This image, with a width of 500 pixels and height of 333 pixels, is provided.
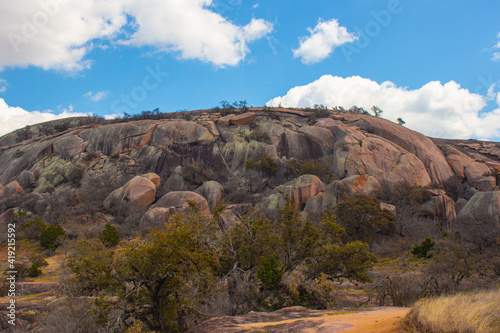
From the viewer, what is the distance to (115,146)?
47.2 metres

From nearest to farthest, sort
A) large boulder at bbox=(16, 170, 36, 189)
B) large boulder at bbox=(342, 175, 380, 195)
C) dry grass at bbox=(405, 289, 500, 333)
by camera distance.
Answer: dry grass at bbox=(405, 289, 500, 333), large boulder at bbox=(342, 175, 380, 195), large boulder at bbox=(16, 170, 36, 189)

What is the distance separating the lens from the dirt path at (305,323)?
18.9ft

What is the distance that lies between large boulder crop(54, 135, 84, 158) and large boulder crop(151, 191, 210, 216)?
2281 cm

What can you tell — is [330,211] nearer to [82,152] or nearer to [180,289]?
[180,289]

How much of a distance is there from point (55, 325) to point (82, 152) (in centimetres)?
4438

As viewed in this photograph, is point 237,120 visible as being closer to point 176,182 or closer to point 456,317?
point 176,182

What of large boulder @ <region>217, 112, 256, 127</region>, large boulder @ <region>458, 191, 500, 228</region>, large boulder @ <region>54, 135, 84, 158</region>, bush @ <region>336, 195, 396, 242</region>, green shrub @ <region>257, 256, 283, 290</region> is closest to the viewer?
green shrub @ <region>257, 256, 283, 290</region>

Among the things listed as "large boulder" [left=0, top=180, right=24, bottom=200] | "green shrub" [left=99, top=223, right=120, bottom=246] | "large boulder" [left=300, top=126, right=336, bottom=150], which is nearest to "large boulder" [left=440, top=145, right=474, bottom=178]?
"large boulder" [left=300, top=126, right=336, bottom=150]

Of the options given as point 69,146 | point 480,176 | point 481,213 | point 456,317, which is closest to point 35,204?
point 69,146

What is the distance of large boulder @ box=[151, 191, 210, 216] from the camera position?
31545mm

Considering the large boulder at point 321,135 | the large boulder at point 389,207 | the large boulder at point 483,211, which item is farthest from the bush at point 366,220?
the large boulder at point 321,135

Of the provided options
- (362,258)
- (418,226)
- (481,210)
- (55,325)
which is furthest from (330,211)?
(55,325)

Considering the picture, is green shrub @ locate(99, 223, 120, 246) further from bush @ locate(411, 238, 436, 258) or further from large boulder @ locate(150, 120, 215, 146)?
bush @ locate(411, 238, 436, 258)

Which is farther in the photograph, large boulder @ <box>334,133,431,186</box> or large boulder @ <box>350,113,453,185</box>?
large boulder @ <box>350,113,453,185</box>
